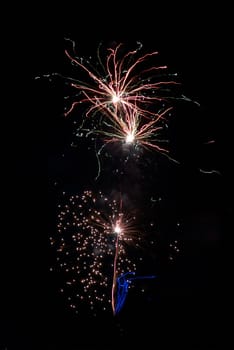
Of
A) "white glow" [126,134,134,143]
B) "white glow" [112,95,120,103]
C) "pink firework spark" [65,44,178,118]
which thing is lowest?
"white glow" [126,134,134,143]

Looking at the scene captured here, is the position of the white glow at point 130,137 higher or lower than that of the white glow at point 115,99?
lower

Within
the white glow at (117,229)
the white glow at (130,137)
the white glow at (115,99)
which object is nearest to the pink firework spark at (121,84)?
the white glow at (115,99)

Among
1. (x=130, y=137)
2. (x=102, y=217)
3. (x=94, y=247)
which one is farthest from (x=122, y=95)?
(x=94, y=247)

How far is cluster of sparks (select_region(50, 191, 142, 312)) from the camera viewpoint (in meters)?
4.25

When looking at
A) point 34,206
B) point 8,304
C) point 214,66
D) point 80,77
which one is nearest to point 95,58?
point 80,77

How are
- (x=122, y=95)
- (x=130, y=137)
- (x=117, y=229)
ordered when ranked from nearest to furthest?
(x=122, y=95) < (x=130, y=137) < (x=117, y=229)

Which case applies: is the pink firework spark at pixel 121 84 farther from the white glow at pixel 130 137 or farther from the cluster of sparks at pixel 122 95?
the white glow at pixel 130 137

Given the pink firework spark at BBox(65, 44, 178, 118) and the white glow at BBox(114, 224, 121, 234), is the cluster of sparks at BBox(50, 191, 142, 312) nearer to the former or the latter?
the white glow at BBox(114, 224, 121, 234)

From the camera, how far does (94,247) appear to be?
4273mm

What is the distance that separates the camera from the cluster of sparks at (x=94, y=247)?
4254 mm

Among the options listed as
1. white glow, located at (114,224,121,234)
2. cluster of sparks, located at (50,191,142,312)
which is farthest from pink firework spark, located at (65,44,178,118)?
white glow, located at (114,224,121,234)

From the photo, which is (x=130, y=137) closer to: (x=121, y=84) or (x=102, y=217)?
(x=121, y=84)

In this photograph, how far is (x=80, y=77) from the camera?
13.8ft

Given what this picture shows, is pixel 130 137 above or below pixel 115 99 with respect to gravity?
below
